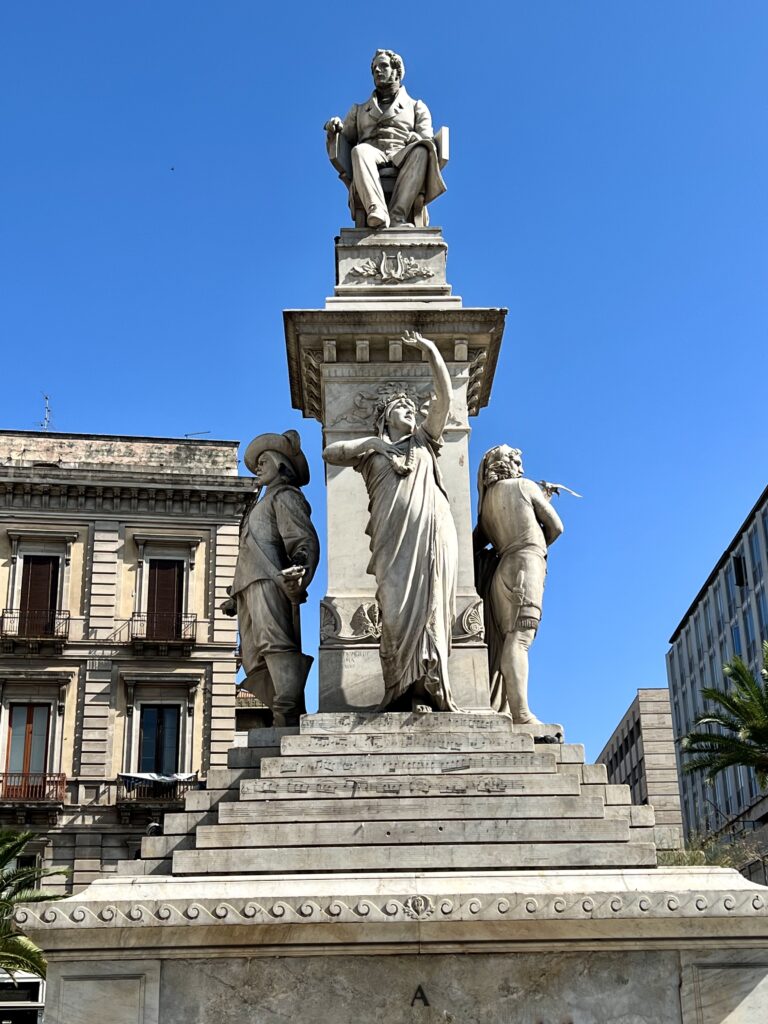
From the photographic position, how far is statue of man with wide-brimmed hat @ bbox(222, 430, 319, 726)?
423 inches

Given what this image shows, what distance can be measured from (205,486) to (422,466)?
31915mm

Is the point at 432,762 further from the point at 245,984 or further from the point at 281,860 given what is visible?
the point at 245,984

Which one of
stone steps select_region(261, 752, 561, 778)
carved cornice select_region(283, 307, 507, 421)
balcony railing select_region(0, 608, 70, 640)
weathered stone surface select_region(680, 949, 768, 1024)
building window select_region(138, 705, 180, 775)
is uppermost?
balcony railing select_region(0, 608, 70, 640)

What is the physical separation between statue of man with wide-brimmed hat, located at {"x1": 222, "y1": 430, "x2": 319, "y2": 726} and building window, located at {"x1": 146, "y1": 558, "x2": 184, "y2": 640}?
2896cm

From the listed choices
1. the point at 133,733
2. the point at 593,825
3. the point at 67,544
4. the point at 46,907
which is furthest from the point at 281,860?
the point at 67,544

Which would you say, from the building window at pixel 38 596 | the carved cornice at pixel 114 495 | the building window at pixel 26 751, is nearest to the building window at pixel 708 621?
the carved cornice at pixel 114 495

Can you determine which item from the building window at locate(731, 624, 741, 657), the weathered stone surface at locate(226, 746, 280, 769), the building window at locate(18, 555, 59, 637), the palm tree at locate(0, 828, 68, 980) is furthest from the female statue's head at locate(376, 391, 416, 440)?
the building window at locate(731, 624, 741, 657)

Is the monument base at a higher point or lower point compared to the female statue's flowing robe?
lower

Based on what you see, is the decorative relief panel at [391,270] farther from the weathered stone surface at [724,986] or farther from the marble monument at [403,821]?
the weathered stone surface at [724,986]

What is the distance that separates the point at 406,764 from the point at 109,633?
3132cm

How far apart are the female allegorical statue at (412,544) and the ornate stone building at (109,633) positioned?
2766cm

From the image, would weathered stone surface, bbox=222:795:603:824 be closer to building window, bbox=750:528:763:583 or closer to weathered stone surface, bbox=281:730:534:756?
weathered stone surface, bbox=281:730:534:756

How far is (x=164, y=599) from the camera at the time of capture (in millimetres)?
40438

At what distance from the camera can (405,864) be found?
8.63m
